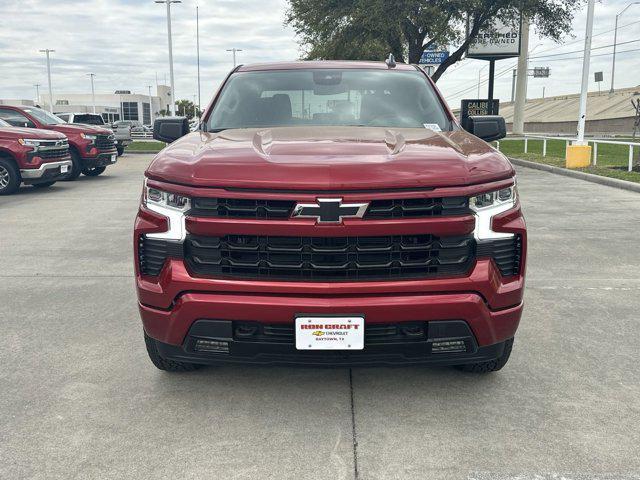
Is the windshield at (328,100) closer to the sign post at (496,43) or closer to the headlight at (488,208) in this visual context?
the headlight at (488,208)

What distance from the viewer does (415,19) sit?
24641mm

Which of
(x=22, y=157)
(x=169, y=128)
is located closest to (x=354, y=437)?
(x=169, y=128)

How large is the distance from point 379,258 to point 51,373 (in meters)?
2.14

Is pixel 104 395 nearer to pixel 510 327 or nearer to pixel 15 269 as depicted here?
pixel 510 327

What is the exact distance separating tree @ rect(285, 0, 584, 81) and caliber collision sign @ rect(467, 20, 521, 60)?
1.84 feet

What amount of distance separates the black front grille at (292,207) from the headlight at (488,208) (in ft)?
0.21

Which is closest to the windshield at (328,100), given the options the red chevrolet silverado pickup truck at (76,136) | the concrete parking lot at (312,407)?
the concrete parking lot at (312,407)

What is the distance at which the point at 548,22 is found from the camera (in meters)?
26.1

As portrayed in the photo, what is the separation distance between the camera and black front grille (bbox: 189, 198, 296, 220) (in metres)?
2.92

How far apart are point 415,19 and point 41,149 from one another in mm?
16240

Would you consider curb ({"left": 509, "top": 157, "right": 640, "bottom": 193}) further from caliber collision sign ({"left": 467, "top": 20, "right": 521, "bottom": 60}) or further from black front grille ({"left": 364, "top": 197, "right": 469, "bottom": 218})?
black front grille ({"left": 364, "top": 197, "right": 469, "bottom": 218})

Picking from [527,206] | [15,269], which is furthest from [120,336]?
[527,206]

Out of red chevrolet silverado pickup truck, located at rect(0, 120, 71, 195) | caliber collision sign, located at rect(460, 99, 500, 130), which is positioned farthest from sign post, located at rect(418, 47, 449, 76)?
red chevrolet silverado pickup truck, located at rect(0, 120, 71, 195)

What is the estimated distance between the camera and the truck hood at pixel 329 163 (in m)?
2.93
